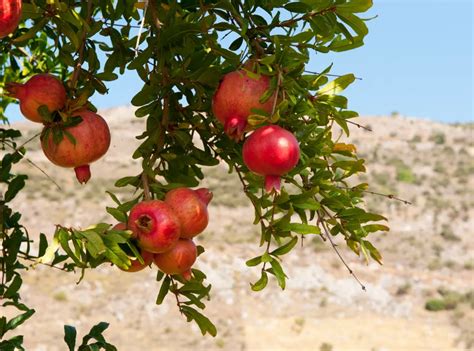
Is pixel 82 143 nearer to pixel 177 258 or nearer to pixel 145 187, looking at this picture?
pixel 145 187

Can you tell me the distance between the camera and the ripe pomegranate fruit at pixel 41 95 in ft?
4.85

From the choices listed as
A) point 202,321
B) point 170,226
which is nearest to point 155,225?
point 170,226

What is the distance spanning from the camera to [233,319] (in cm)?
1430

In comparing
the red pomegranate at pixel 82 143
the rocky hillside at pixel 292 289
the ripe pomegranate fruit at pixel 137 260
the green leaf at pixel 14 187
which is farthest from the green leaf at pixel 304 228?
the rocky hillside at pixel 292 289

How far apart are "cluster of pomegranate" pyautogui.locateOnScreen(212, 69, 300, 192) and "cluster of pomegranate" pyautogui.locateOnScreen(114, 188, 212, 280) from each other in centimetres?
17

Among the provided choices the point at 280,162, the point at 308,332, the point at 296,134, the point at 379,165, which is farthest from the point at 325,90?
the point at 379,165

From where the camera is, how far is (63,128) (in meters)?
1.46

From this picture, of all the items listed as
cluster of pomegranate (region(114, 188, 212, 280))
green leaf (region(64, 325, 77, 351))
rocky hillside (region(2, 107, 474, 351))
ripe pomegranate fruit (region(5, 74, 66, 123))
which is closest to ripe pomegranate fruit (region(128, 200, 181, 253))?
cluster of pomegranate (region(114, 188, 212, 280))

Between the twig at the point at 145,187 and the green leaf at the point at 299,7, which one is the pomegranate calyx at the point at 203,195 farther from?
the green leaf at the point at 299,7

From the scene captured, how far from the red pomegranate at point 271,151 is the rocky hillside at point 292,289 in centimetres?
811

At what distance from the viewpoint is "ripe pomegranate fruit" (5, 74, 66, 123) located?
1.48m

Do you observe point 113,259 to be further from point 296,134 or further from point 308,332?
point 308,332

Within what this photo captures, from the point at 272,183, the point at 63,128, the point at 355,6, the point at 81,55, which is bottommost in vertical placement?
the point at 272,183

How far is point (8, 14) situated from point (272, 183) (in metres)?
0.50
